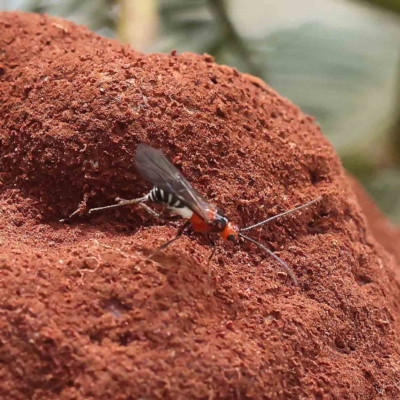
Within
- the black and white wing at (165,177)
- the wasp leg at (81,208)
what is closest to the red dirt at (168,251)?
the wasp leg at (81,208)

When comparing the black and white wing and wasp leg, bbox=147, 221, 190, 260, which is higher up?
the black and white wing

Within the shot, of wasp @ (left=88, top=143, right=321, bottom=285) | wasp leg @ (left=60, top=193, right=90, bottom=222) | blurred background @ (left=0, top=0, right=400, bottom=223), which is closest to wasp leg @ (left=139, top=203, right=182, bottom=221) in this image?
wasp @ (left=88, top=143, right=321, bottom=285)

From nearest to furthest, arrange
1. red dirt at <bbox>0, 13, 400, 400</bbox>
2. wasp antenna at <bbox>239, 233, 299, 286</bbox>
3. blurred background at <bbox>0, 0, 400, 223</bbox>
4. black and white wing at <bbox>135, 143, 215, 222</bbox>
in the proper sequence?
red dirt at <bbox>0, 13, 400, 400</bbox> < black and white wing at <bbox>135, 143, 215, 222</bbox> < wasp antenna at <bbox>239, 233, 299, 286</bbox> < blurred background at <bbox>0, 0, 400, 223</bbox>

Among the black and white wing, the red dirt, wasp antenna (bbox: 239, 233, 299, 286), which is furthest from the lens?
wasp antenna (bbox: 239, 233, 299, 286)

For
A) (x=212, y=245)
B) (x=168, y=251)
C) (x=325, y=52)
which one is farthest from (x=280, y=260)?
(x=325, y=52)

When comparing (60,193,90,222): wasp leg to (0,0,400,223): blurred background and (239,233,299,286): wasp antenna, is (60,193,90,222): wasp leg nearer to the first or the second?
(239,233,299,286): wasp antenna

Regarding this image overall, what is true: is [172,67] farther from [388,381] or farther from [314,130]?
[388,381]

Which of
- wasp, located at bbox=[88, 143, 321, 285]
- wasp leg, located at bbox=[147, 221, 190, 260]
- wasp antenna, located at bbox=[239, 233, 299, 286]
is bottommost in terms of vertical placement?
wasp antenna, located at bbox=[239, 233, 299, 286]
